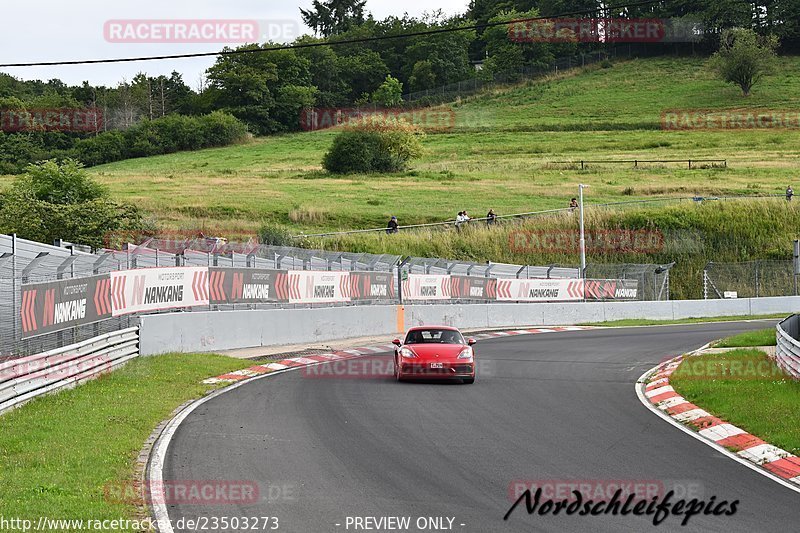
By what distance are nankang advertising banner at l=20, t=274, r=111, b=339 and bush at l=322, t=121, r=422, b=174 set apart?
6002 centimetres

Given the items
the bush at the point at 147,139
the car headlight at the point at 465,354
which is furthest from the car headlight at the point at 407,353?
the bush at the point at 147,139

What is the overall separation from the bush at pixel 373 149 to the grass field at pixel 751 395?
59.0 m

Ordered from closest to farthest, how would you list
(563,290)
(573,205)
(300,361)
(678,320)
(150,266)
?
(150,266)
(300,361)
(563,290)
(678,320)
(573,205)

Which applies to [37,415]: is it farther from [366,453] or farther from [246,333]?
[246,333]

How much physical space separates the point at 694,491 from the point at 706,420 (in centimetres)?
484

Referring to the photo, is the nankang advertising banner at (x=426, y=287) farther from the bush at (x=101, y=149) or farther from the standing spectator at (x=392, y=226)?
the bush at (x=101, y=149)

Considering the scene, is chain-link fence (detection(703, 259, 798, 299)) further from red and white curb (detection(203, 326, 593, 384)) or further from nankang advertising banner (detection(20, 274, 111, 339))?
nankang advertising banner (detection(20, 274, 111, 339))

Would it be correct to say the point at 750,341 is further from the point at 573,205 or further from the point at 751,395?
the point at 573,205

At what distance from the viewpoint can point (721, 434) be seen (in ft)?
43.3

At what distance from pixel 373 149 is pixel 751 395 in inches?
2646

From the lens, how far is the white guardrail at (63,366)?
13648 mm

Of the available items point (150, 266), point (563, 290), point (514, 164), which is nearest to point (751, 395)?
point (150, 266)

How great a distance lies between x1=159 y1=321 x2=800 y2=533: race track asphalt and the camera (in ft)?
28.4

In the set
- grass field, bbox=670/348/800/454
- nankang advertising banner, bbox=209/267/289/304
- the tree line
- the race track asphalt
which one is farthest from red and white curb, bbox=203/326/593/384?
the tree line
